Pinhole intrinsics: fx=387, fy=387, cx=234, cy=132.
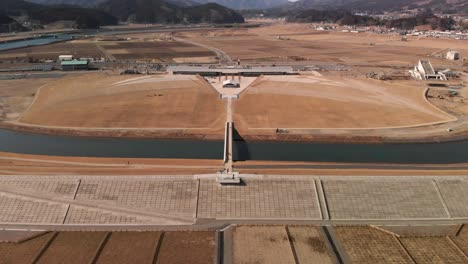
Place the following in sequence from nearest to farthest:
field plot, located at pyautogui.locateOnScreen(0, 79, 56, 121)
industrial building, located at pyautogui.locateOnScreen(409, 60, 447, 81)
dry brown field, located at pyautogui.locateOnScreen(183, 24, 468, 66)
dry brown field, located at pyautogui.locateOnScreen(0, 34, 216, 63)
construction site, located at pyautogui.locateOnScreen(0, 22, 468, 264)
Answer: construction site, located at pyautogui.locateOnScreen(0, 22, 468, 264)
field plot, located at pyautogui.locateOnScreen(0, 79, 56, 121)
industrial building, located at pyautogui.locateOnScreen(409, 60, 447, 81)
dry brown field, located at pyautogui.locateOnScreen(183, 24, 468, 66)
dry brown field, located at pyautogui.locateOnScreen(0, 34, 216, 63)

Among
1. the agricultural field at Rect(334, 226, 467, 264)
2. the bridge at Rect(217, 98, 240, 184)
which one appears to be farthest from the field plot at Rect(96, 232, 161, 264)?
the agricultural field at Rect(334, 226, 467, 264)

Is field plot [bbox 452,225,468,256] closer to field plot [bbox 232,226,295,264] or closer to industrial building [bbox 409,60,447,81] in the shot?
field plot [bbox 232,226,295,264]

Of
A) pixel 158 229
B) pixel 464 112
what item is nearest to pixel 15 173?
pixel 158 229

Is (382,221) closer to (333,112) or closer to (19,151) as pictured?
(333,112)

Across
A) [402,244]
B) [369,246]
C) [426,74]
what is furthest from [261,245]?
[426,74]

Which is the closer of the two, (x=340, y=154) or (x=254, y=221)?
(x=254, y=221)

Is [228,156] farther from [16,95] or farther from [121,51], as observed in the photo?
[121,51]
